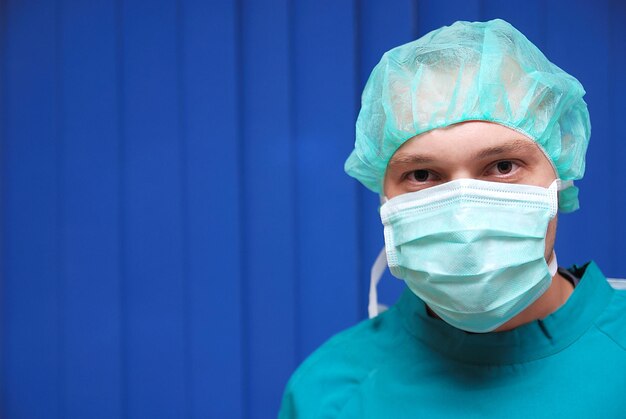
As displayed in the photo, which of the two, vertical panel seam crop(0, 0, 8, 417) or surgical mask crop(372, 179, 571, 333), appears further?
vertical panel seam crop(0, 0, 8, 417)

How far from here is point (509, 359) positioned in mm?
1149

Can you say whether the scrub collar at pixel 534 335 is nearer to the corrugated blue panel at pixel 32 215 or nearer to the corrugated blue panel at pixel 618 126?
the corrugated blue panel at pixel 618 126

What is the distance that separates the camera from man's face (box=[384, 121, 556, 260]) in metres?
1.10

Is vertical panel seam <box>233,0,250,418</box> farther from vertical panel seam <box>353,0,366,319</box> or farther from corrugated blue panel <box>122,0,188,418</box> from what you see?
vertical panel seam <box>353,0,366,319</box>

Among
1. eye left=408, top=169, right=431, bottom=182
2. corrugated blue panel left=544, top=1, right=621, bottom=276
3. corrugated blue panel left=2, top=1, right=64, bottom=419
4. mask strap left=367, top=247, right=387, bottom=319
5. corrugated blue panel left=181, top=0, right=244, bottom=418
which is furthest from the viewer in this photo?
corrugated blue panel left=2, top=1, right=64, bottom=419

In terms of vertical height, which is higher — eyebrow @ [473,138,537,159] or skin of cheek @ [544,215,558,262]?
eyebrow @ [473,138,537,159]

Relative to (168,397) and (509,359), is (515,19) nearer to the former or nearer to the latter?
(509,359)

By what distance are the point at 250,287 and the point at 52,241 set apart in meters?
0.68

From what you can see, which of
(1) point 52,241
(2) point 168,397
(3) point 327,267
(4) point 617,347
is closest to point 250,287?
(3) point 327,267

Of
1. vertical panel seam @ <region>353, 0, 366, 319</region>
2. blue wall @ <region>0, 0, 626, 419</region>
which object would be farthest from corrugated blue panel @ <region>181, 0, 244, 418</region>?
vertical panel seam @ <region>353, 0, 366, 319</region>

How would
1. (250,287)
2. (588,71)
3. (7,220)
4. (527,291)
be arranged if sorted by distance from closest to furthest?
(527,291), (588,71), (250,287), (7,220)

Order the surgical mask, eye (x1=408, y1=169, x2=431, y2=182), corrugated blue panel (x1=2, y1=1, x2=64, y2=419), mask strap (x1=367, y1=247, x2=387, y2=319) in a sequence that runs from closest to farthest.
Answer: the surgical mask, eye (x1=408, y1=169, x2=431, y2=182), mask strap (x1=367, y1=247, x2=387, y2=319), corrugated blue panel (x1=2, y1=1, x2=64, y2=419)

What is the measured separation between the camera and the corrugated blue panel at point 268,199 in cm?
196

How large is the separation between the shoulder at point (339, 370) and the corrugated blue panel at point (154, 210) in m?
0.80
